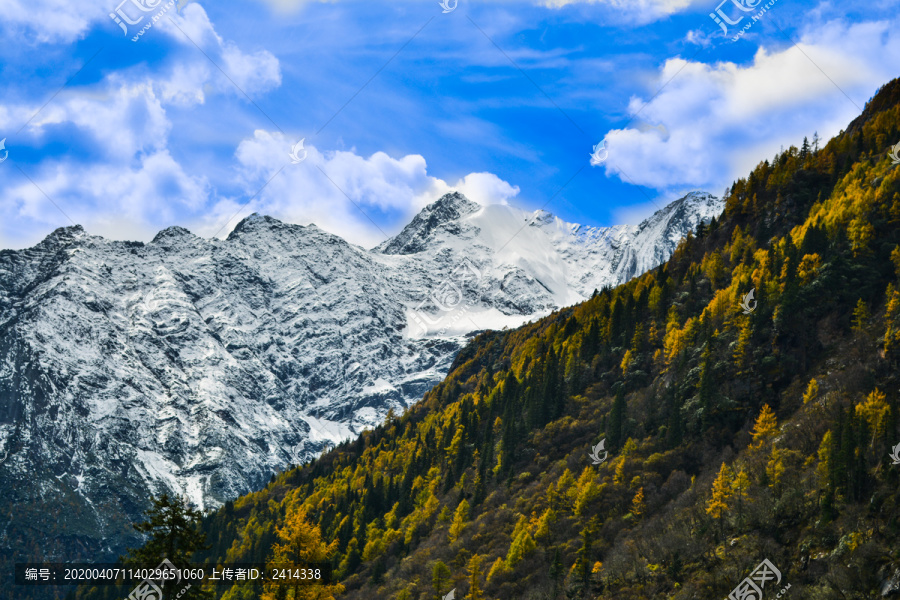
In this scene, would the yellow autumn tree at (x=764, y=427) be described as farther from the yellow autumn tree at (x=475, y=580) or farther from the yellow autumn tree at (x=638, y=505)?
the yellow autumn tree at (x=475, y=580)

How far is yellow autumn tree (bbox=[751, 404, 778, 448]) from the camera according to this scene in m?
97.1

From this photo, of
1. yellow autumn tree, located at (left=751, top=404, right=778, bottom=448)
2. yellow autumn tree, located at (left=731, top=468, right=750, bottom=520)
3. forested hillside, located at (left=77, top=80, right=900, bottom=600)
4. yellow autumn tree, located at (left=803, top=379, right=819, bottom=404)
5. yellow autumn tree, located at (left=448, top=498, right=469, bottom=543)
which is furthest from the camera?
yellow autumn tree, located at (left=448, top=498, right=469, bottom=543)

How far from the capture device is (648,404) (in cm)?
12625

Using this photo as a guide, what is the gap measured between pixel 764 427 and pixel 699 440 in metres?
13.1

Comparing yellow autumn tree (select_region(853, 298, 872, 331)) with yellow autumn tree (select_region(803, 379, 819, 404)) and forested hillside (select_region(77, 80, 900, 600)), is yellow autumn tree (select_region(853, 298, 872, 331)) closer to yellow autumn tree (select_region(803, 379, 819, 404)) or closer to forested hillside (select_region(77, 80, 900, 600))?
forested hillside (select_region(77, 80, 900, 600))

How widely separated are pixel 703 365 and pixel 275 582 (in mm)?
85528

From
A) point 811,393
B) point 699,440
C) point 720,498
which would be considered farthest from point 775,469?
point 699,440

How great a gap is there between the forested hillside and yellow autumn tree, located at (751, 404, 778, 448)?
210mm

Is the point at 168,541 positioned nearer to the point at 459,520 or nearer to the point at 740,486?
the point at 740,486

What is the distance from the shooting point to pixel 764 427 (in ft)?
322

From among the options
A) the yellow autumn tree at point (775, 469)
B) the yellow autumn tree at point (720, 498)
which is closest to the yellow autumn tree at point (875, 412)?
the yellow autumn tree at point (775, 469)

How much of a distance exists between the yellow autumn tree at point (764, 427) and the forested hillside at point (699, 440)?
0.69ft

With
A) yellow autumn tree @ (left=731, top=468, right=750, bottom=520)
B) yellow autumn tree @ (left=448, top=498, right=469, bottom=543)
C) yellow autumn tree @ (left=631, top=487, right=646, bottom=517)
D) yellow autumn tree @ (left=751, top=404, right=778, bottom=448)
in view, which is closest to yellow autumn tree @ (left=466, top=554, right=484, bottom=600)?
yellow autumn tree @ (left=448, top=498, right=469, bottom=543)

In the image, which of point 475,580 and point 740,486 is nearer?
point 740,486
